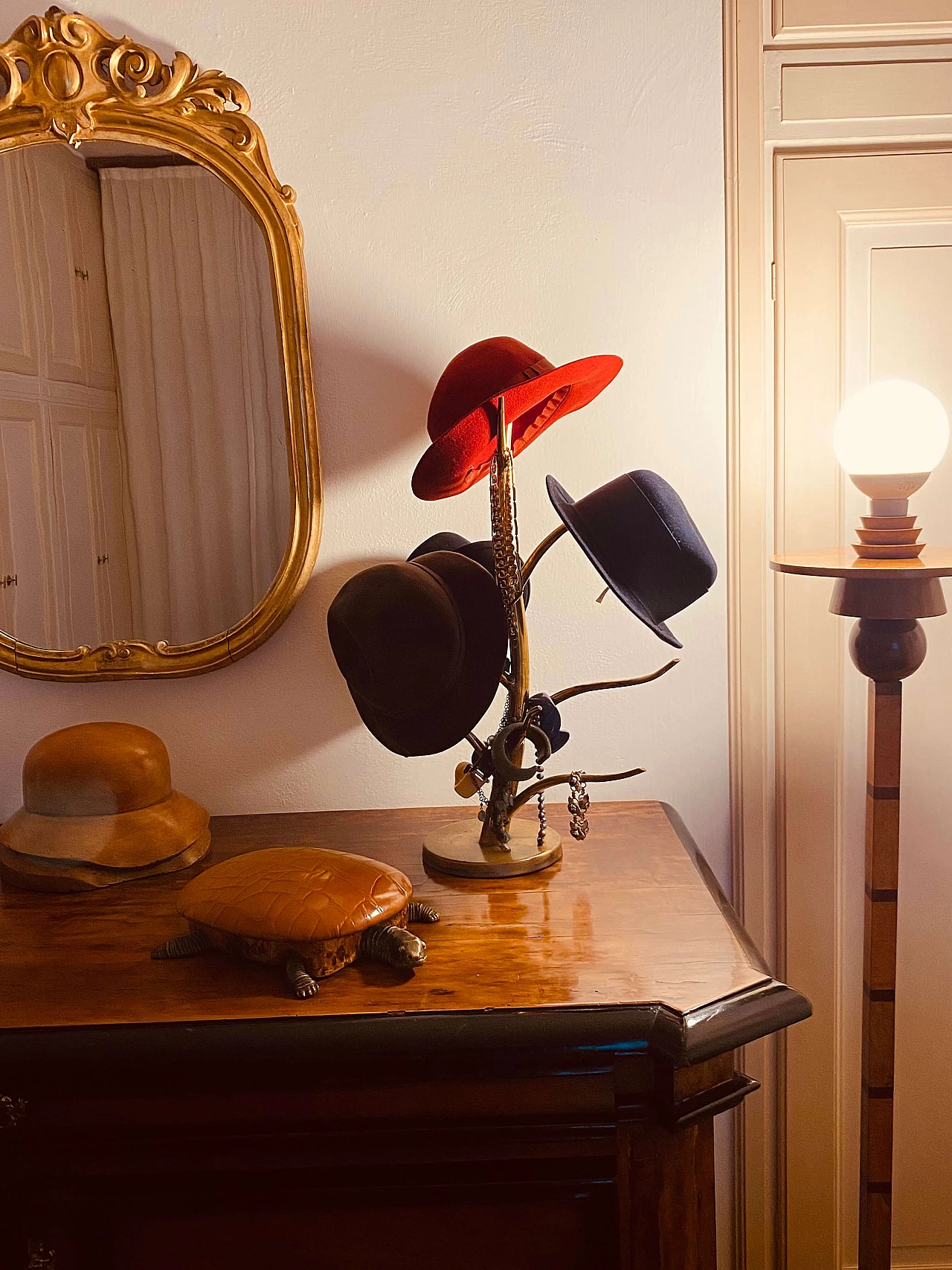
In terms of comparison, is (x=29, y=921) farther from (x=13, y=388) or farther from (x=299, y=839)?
(x=13, y=388)

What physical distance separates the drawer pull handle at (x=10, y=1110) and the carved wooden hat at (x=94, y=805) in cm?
36

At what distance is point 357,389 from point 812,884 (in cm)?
115

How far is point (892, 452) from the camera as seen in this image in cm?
138

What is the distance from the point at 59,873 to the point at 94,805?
10cm

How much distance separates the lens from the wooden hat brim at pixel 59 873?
54.9 inches

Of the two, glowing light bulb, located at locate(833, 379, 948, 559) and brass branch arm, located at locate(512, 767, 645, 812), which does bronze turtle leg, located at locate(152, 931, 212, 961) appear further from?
glowing light bulb, located at locate(833, 379, 948, 559)

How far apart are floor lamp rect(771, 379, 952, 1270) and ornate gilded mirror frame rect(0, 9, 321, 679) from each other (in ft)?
2.51

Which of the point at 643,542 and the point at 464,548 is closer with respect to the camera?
the point at 643,542

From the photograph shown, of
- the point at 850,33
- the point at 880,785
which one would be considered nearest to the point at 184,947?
the point at 880,785

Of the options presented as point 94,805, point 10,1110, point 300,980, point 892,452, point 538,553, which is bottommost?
point 10,1110

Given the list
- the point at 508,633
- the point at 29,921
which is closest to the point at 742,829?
the point at 508,633

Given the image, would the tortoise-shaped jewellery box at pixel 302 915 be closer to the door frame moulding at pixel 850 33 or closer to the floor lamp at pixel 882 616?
the floor lamp at pixel 882 616

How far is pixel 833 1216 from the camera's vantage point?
1.80 meters

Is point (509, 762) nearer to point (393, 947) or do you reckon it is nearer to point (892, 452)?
point (393, 947)
